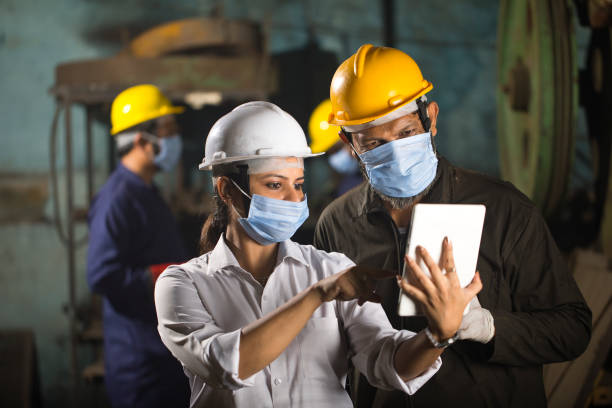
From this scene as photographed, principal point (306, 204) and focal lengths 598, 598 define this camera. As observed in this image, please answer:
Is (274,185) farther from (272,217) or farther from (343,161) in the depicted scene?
(343,161)

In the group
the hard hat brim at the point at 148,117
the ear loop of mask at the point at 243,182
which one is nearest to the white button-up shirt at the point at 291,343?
the ear loop of mask at the point at 243,182

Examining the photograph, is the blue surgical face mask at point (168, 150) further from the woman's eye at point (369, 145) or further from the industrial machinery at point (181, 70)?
the woman's eye at point (369, 145)

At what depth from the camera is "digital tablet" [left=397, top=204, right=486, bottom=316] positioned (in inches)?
46.7

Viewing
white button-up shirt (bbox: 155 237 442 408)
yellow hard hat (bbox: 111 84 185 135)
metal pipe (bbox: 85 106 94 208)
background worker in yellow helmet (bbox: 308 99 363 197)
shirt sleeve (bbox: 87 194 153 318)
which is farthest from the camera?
metal pipe (bbox: 85 106 94 208)

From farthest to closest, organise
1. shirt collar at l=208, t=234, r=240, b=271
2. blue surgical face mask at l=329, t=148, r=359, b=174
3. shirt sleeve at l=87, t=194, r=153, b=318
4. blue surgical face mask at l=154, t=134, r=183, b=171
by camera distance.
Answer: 1. blue surgical face mask at l=329, t=148, r=359, b=174
2. blue surgical face mask at l=154, t=134, r=183, b=171
3. shirt sleeve at l=87, t=194, r=153, b=318
4. shirt collar at l=208, t=234, r=240, b=271

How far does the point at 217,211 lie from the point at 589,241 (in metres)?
2.55

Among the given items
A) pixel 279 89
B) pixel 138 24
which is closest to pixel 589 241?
pixel 279 89

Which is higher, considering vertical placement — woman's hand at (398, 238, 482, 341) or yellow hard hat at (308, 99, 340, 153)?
yellow hard hat at (308, 99, 340, 153)

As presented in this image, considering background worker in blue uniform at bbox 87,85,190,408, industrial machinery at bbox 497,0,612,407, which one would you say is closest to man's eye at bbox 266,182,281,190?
background worker in blue uniform at bbox 87,85,190,408

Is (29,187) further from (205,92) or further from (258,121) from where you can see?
(258,121)

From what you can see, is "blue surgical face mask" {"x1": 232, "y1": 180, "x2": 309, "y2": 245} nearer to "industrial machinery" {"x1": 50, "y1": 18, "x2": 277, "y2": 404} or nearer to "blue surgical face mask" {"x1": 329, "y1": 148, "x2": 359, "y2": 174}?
"blue surgical face mask" {"x1": 329, "y1": 148, "x2": 359, "y2": 174}

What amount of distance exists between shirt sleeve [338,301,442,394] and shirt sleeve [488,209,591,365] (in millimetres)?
298

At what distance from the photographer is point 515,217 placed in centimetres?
164

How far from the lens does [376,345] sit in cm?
139
